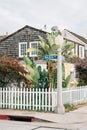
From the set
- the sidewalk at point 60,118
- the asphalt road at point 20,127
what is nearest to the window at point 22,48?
the sidewalk at point 60,118

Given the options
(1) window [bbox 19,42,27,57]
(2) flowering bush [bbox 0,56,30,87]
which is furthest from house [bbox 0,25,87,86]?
(2) flowering bush [bbox 0,56,30,87]

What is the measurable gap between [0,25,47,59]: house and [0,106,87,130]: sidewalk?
15838 millimetres

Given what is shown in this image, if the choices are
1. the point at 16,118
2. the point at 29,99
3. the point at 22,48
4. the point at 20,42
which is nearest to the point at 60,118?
the point at 16,118

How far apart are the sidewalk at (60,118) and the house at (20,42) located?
15.8 m

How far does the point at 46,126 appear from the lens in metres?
13.1

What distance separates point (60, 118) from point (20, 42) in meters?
18.7

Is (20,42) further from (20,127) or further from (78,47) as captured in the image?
(20,127)

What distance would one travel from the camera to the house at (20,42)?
32.0m

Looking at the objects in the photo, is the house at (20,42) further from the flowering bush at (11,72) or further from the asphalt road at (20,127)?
the asphalt road at (20,127)

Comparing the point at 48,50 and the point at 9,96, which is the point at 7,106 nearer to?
the point at 9,96

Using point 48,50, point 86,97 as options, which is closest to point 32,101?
point 48,50

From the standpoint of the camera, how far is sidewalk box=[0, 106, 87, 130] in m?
13.3

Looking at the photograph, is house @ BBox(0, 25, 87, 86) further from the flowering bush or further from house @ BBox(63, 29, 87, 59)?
the flowering bush

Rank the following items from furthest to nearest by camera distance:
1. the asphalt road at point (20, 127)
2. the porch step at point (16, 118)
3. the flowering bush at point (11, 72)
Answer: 1. the flowering bush at point (11, 72)
2. the porch step at point (16, 118)
3. the asphalt road at point (20, 127)
